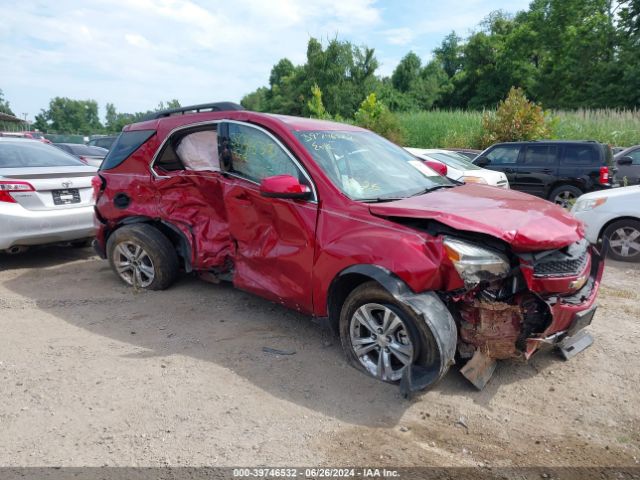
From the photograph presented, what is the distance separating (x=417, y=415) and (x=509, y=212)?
1.49 m

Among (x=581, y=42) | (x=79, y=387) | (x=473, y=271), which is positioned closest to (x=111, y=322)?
(x=79, y=387)

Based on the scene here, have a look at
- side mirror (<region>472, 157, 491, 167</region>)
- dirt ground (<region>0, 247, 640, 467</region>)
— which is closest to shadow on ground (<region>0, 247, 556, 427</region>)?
dirt ground (<region>0, 247, 640, 467</region>)

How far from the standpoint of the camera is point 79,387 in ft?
10.9

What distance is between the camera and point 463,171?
969 centimetres

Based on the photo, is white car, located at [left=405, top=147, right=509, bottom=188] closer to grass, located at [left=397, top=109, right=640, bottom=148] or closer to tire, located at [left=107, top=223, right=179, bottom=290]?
tire, located at [left=107, top=223, right=179, bottom=290]

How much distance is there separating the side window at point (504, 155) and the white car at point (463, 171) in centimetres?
130

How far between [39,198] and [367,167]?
4.21 meters

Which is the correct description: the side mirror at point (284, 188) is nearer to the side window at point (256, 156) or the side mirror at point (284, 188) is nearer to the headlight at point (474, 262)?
the side window at point (256, 156)

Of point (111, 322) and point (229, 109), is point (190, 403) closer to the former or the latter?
point (111, 322)

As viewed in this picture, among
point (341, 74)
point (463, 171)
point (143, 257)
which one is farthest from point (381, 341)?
point (341, 74)

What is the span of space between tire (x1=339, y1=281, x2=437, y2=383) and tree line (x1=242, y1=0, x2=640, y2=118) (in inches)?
1323

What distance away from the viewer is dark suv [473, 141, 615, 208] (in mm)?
10195

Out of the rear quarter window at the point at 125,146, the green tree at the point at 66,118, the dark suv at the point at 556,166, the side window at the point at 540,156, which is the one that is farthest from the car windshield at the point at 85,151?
the green tree at the point at 66,118

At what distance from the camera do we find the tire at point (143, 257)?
500 centimetres
